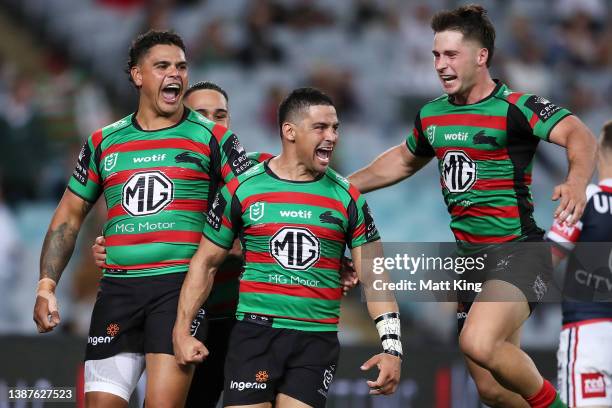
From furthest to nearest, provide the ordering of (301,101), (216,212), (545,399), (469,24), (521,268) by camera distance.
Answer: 1. (469,24)
2. (521,268)
3. (545,399)
4. (301,101)
5. (216,212)

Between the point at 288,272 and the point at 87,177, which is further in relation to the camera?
Answer: the point at 87,177

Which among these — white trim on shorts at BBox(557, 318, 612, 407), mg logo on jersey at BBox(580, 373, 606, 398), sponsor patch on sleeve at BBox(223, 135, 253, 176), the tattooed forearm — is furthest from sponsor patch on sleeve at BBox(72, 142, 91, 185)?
mg logo on jersey at BBox(580, 373, 606, 398)

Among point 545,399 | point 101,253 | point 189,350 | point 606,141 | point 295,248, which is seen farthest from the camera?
point 606,141

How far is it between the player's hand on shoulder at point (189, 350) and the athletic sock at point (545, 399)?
1.86m

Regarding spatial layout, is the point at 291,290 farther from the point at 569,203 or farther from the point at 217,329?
the point at 569,203

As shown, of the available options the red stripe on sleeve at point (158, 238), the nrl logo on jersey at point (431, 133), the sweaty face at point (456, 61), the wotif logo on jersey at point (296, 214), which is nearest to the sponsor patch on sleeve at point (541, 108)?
the sweaty face at point (456, 61)

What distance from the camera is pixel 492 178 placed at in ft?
20.0

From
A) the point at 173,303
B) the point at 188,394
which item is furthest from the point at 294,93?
the point at 188,394

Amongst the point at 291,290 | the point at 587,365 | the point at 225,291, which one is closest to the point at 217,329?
the point at 225,291

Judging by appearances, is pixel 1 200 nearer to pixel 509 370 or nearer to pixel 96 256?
pixel 96 256

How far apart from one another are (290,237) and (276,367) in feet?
2.16

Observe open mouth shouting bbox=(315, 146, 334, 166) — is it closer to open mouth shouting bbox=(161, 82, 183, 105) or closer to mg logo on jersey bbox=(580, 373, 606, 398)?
open mouth shouting bbox=(161, 82, 183, 105)

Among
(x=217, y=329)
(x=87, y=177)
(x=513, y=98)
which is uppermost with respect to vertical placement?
(x=513, y=98)

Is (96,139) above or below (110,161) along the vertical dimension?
above
